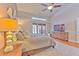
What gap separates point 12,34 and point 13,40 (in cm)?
7

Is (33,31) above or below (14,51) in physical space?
above

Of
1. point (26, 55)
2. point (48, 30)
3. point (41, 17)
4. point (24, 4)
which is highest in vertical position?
point (24, 4)

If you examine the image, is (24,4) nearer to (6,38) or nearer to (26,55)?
(6,38)

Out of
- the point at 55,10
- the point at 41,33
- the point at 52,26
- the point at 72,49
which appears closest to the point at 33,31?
the point at 41,33

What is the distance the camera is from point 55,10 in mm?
1271

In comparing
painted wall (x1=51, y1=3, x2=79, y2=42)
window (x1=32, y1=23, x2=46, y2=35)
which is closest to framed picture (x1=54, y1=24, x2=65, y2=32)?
painted wall (x1=51, y1=3, x2=79, y2=42)

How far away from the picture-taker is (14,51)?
4.10ft

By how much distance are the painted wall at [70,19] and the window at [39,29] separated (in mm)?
119

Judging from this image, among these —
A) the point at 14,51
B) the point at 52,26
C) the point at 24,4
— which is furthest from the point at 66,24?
the point at 14,51

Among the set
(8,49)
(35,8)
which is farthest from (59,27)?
(8,49)

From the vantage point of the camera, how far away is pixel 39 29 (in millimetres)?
1279

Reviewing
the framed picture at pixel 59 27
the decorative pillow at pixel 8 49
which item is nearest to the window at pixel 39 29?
the framed picture at pixel 59 27

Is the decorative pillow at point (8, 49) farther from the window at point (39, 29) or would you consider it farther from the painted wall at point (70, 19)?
the painted wall at point (70, 19)

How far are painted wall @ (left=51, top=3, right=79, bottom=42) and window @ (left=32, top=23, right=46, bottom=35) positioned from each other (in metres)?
0.12
